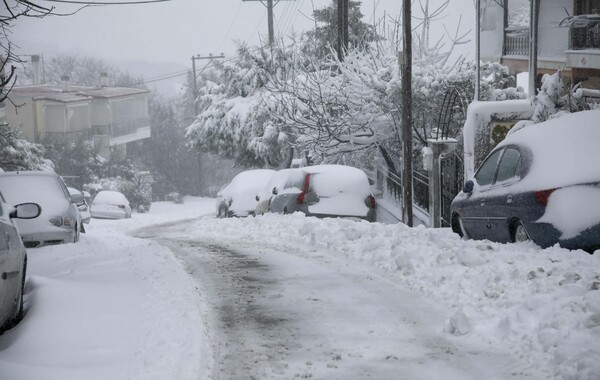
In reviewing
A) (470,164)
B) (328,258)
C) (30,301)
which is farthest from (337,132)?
(30,301)

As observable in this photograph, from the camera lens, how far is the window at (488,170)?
37.2ft

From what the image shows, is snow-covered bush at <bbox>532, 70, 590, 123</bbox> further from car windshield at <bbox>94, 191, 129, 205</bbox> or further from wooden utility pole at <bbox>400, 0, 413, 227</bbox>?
car windshield at <bbox>94, 191, 129, 205</bbox>

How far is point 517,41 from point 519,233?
75.8ft

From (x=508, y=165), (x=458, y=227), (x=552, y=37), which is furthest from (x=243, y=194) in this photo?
(x=508, y=165)

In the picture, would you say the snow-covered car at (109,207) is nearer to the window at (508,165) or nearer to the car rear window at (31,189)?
the car rear window at (31,189)

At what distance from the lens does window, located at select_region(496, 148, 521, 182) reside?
10469 mm

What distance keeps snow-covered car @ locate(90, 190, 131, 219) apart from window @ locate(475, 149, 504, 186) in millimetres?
29201

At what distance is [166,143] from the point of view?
2992 inches

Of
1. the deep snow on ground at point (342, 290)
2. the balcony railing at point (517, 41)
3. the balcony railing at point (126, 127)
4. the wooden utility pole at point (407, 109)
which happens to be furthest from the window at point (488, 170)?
the balcony railing at point (126, 127)

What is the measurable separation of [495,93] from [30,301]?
747 inches

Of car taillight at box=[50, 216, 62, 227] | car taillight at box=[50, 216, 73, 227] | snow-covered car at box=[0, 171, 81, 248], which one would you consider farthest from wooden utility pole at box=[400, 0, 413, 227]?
car taillight at box=[50, 216, 62, 227]

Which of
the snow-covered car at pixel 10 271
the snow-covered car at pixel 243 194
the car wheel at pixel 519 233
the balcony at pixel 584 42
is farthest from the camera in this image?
the snow-covered car at pixel 243 194

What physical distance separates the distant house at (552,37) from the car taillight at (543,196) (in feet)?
52.2

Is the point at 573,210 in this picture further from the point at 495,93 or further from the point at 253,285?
the point at 495,93
